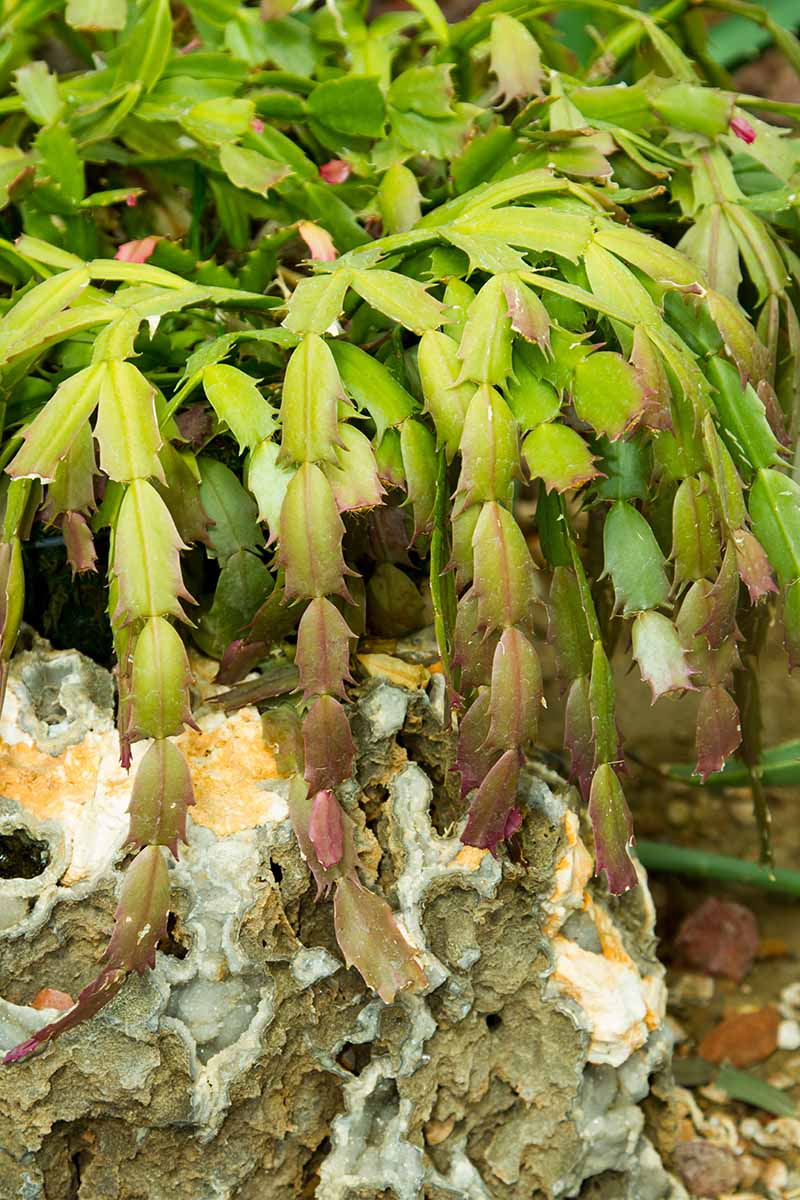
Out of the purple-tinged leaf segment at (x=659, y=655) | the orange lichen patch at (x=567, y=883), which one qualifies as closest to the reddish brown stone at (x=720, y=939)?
the orange lichen patch at (x=567, y=883)

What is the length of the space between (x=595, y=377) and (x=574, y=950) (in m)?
0.59

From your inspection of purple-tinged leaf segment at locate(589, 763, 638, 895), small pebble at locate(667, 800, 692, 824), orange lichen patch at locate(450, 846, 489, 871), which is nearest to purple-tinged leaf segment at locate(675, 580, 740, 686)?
purple-tinged leaf segment at locate(589, 763, 638, 895)

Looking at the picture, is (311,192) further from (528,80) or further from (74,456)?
(74,456)

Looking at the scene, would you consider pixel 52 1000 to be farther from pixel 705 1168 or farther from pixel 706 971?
pixel 706 971

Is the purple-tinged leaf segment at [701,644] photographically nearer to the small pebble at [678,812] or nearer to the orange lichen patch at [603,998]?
the orange lichen patch at [603,998]

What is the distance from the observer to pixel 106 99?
61.7 inches

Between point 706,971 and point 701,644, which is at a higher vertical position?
point 701,644

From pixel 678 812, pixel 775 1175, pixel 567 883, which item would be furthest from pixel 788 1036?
pixel 567 883

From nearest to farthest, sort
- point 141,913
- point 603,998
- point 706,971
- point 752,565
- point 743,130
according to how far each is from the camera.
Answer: point 141,913
point 752,565
point 603,998
point 743,130
point 706,971

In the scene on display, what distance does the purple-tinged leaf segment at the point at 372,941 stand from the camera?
44.4 inches

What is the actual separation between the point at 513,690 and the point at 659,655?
149mm

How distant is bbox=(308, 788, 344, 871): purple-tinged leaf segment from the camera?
112 cm

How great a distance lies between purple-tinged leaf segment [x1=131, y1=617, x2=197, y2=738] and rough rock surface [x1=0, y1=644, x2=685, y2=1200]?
0.18 meters

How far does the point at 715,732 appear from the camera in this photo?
1181 millimetres
